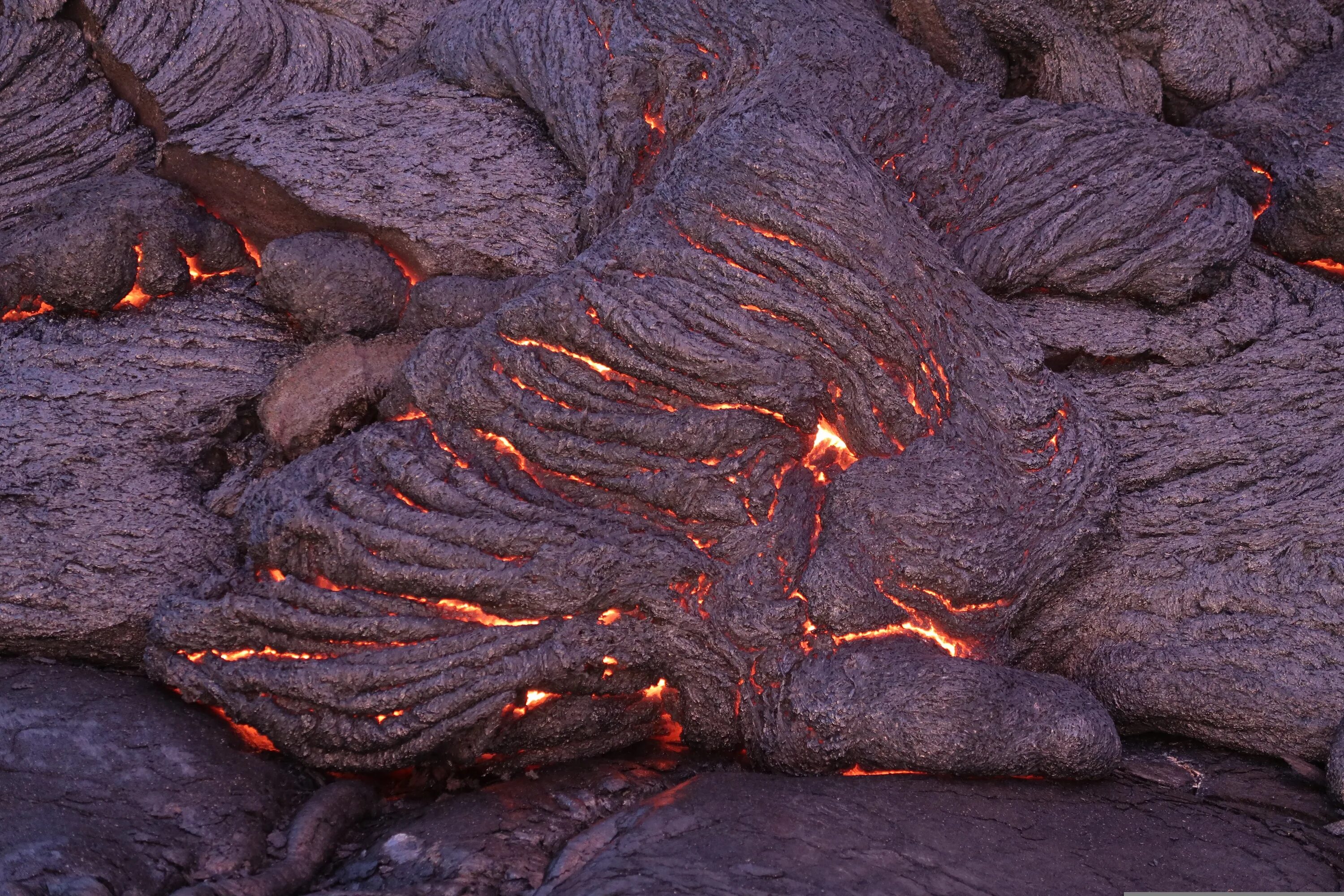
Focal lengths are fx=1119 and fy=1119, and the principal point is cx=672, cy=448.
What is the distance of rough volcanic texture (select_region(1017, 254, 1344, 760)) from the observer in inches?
152

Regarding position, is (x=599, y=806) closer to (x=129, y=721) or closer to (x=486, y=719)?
(x=486, y=719)

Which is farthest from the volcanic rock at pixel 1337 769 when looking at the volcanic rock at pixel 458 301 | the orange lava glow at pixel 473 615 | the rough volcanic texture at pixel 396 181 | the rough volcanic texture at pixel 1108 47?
the rough volcanic texture at pixel 396 181

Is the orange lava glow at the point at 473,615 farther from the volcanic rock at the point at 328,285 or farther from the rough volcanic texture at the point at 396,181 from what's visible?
the rough volcanic texture at the point at 396,181

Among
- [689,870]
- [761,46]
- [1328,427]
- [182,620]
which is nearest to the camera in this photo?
[689,870]

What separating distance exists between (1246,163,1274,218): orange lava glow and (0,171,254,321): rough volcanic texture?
4.64 m

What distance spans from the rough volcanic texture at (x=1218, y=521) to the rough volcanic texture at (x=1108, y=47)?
1.07 m

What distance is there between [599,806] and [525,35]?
3489 mm

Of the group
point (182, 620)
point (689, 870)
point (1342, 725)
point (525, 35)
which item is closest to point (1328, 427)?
point (1342, 725)

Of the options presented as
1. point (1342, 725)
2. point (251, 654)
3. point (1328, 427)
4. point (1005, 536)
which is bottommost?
point (251, 654)

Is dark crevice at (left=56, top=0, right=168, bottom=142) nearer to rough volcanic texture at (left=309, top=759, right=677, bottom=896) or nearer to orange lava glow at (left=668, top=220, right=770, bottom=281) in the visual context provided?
orange lava glow at (left=668, top=220, right=770, bottom=281)

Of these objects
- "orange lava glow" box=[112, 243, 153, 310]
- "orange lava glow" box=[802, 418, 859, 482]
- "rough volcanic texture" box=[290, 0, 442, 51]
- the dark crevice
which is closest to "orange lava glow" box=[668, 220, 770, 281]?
"orange lava glow" box=[802, 418, 859, 482]

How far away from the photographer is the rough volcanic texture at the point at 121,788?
305 cm

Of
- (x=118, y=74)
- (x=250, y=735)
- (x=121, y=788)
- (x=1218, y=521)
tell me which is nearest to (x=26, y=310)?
(x=118, y=74)

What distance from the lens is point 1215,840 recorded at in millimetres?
3330
